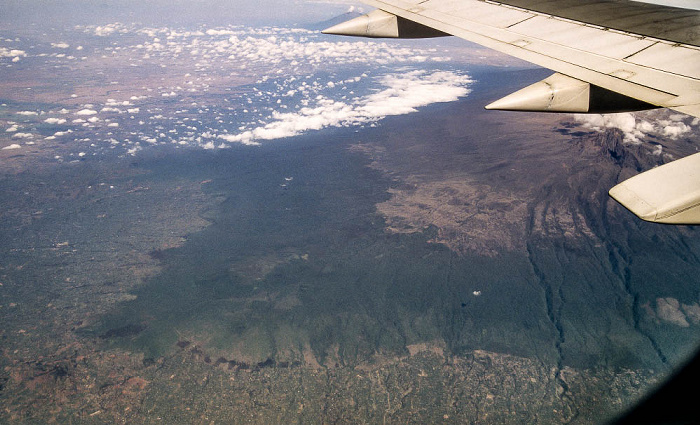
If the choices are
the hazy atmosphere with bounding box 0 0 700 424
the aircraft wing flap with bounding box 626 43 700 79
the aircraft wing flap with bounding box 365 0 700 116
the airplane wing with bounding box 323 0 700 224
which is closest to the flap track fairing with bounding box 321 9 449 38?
the airplane wing with bounding box 323 0 700 224

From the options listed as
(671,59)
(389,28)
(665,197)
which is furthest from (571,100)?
(389,28)

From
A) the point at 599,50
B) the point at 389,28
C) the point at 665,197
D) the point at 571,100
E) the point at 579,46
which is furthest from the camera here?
the point at 389,28

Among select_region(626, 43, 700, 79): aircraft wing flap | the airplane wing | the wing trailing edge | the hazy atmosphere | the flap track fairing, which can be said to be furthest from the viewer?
the hazy atmosphere

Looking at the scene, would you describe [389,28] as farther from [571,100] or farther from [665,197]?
[665,197]

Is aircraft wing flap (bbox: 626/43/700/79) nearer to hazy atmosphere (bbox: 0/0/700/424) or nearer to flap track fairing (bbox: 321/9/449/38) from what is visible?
flap track fairing (bbox: 321/9/449/38)

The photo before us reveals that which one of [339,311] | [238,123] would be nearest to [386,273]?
[339,311]

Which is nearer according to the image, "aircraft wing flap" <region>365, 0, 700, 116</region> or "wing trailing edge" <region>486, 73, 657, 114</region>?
"aircraft wing flap" <region>365, 0, 700, 116</region>

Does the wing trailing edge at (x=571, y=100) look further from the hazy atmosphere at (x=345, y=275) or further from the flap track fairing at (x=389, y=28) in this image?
the hazy atmosphere at (x=345, y=275)
